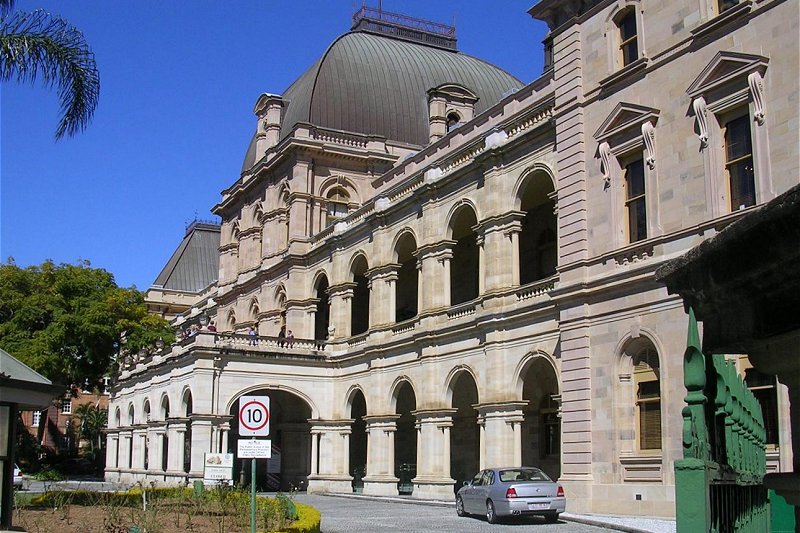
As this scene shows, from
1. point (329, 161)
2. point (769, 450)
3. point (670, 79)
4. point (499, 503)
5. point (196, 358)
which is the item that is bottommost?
point (499, 503)

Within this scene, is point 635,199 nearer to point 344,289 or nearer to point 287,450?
point 344,289

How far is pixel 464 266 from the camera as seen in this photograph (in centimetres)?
3816

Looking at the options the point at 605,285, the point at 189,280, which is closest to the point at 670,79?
the point at 605,285

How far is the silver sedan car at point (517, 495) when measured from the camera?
21516mm

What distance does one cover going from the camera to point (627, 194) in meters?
23.4

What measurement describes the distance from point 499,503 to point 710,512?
18715mm

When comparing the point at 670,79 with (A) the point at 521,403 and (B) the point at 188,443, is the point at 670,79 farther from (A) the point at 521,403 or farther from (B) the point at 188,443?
(B) the point at 188,443

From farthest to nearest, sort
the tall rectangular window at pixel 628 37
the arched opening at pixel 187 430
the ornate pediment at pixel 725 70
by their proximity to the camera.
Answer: the arched opening at pixel 187 430, the tall rectangular window at pixel 628 37, the ornate pediment at pixel 725 70

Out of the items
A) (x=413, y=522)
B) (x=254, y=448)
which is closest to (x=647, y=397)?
(x=413, y=522)

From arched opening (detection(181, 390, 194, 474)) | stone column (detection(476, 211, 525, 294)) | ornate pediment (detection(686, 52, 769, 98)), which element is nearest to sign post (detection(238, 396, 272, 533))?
ornate pediment (detection(686, 52, 769, 98))

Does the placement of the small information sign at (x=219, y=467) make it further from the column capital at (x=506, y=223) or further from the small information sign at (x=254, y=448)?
the small information sign at (x=254, y=448)

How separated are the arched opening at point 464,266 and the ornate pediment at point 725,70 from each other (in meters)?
15.6

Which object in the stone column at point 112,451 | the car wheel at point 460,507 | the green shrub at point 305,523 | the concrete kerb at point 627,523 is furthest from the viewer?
the stone column at point 112,451

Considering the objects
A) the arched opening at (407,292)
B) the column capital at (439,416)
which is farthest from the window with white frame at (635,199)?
the arched opening at (407,292)
